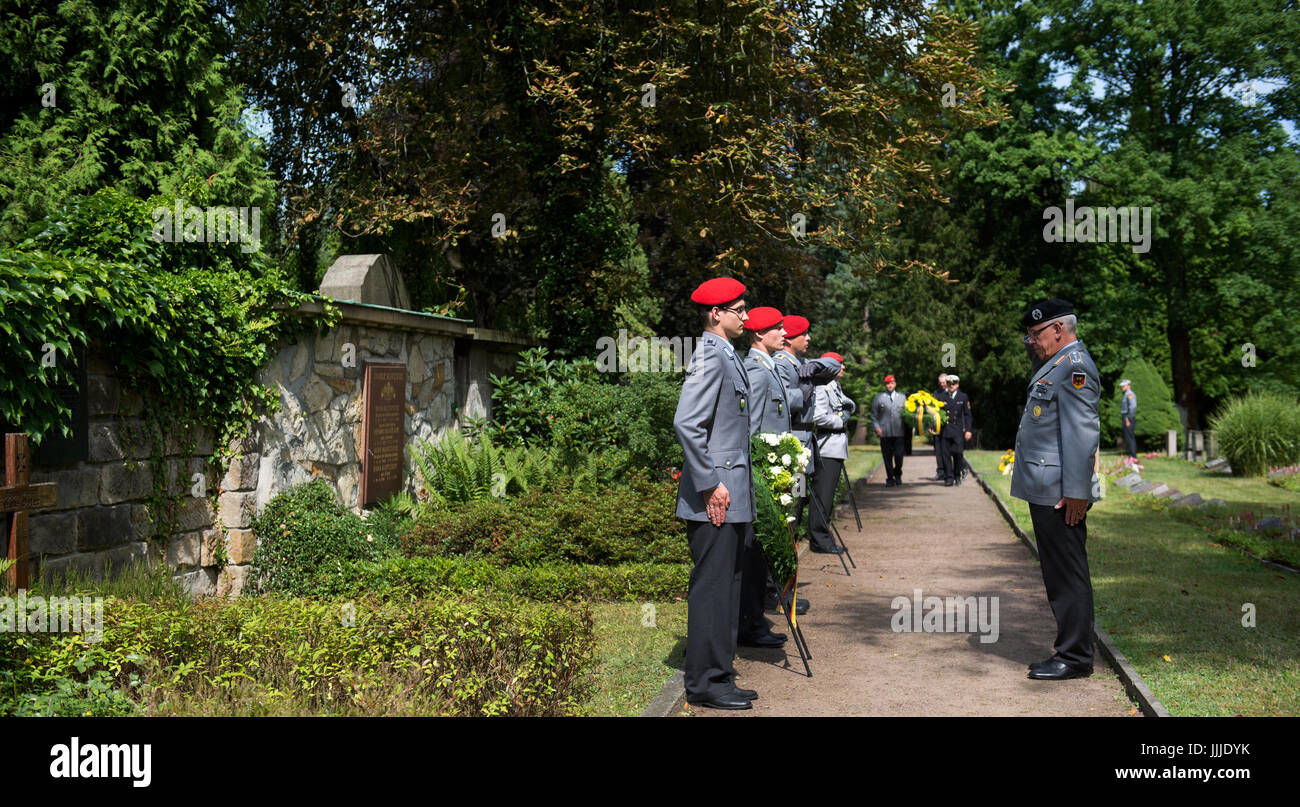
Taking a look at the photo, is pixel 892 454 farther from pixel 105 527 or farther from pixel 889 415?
pixel 105 527

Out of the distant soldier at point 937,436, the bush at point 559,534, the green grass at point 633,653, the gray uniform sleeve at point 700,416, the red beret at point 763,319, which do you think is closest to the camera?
the gray uniform sleeve at point 700,416

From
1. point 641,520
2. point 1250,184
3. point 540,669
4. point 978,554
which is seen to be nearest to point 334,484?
point 641,520

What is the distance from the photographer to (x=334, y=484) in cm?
1015

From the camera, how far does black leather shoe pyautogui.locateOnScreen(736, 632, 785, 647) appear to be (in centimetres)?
741

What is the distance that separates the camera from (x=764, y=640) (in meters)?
7.41

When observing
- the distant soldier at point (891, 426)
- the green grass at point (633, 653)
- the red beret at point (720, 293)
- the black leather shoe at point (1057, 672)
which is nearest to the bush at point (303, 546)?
the green grass at point (633, 653)

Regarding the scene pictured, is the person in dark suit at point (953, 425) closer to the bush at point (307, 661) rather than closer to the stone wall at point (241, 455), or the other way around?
the stone wall at point (241, 455)

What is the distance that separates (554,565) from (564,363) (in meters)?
4.79

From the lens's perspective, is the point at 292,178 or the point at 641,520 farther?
the point at 292,178

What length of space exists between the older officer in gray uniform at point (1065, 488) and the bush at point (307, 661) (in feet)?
10.3

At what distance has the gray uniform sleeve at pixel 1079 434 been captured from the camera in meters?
6.43

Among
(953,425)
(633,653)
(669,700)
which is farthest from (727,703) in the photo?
(953,425)

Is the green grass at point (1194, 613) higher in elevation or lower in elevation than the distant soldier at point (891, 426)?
lower

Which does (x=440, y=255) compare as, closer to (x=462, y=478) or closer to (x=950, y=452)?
(x=462, y=478)
